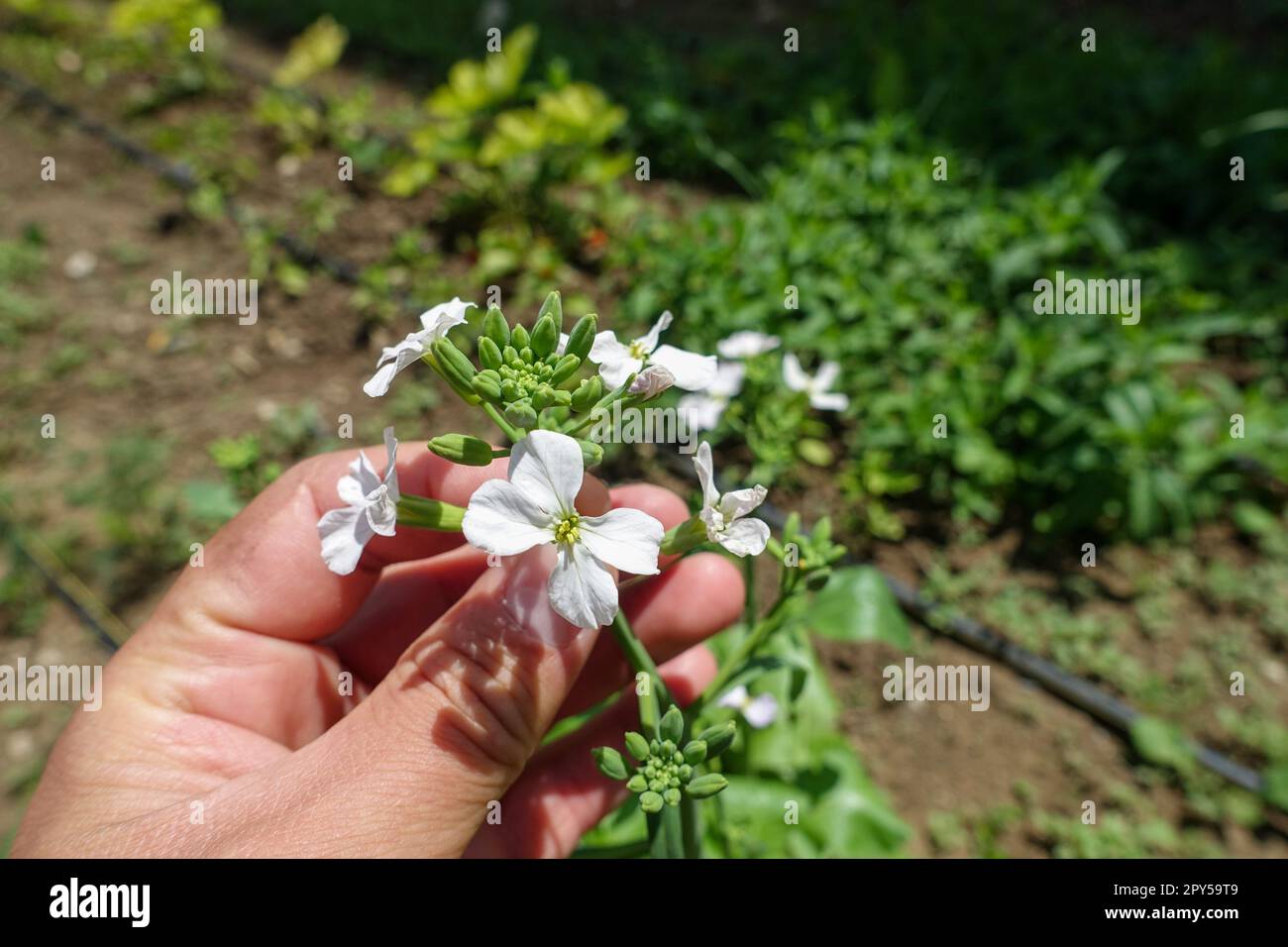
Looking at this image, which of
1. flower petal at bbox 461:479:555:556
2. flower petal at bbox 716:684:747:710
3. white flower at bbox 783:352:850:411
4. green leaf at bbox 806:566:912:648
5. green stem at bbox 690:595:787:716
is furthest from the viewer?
flower petal at bbox 716:684:747:710

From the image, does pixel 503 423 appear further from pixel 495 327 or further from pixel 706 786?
pixel 706 786

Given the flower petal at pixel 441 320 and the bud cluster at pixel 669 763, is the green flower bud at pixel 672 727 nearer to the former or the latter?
the bud cluster at pixel 669 763

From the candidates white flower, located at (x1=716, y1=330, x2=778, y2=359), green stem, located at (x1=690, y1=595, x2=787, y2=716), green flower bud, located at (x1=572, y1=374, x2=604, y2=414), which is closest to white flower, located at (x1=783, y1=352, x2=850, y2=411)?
white flower, located at (x1=716, y1=330, x2=778, y2=359)

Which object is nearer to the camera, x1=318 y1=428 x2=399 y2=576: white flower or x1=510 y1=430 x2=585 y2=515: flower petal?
x1=510 y1=430 x2=585 y2=515: flower petal

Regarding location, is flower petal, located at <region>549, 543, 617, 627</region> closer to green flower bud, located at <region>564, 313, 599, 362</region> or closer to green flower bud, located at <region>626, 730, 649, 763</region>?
green flower bud, located at <region>626, 730, 649, 763</region>

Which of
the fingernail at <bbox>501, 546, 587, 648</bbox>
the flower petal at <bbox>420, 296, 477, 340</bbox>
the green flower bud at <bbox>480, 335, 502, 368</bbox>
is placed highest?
the flower petal at <bbox>420, 296, 477, 340</bbox>

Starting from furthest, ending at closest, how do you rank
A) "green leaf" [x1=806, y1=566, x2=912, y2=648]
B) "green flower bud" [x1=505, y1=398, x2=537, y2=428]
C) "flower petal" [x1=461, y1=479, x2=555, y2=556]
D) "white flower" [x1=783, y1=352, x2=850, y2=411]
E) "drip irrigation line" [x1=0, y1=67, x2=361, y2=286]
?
"drip irrigation line" [x1=0, y1=67, x2=361, y2=286] → "green leaf" [x1=806, y1=566, x2=912, y2=648] → "white flower" [x1=783, y1=352, x2=850, y2=411] → "green flower bud" [x1=505, y1=398, x2=537, y2=428] → "flower petal" [x1=461, y1=479, x2=555, y2=556]

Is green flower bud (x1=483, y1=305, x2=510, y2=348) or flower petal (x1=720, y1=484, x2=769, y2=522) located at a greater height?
green flower bud (x1=483, y1=305, x2=510, y2=348)

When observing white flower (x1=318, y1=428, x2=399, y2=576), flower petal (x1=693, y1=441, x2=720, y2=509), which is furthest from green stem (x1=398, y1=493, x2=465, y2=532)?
flower petal (x1=693, y1=441, x2=720, y2=509)
